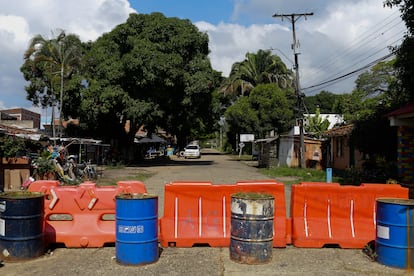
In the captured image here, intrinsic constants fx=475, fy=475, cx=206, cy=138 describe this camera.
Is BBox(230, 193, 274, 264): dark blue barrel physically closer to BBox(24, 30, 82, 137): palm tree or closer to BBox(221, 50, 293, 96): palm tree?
BBox(24, 30, 82, 137): palm tree

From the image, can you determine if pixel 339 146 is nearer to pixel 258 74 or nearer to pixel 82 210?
pixel 82 210

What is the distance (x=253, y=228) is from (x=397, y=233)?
6.77 ft

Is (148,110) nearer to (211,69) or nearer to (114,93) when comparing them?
(114,93)

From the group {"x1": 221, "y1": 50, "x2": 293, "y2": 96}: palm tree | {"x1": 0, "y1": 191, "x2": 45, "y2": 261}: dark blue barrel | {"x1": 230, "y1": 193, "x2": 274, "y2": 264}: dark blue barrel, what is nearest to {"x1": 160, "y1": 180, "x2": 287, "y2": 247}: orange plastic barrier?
{"x1": 230, "y1": 193, "x2": 274, "y2": 264}: dark blue barrel

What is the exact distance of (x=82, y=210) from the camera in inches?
321

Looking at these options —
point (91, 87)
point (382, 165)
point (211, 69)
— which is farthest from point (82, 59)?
point (382, 165)

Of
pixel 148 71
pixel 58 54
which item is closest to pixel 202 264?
pixel 148 71

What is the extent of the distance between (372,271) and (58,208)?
514cm

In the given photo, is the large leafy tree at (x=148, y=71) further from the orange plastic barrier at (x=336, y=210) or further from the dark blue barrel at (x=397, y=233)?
the dark blue barrel at (x=397, y=233)

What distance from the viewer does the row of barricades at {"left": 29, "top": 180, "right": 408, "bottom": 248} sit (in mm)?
8062

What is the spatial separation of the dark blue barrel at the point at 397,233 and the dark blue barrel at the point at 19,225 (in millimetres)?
5119

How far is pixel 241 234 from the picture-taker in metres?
6.96

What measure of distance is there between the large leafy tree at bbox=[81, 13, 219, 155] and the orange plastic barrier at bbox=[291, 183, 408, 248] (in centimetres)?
2466

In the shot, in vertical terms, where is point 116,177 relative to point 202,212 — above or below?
below
